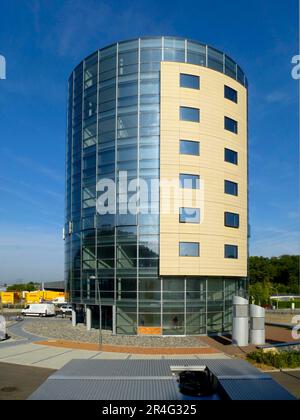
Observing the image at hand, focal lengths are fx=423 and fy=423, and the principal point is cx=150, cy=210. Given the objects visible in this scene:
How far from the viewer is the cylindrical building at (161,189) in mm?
38219

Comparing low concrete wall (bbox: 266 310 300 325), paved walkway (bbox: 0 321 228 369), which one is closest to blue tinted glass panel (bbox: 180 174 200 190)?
paved walkway (bbox: 0 321 228 369)

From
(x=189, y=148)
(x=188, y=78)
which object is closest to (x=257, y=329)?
(x=189, y=148)

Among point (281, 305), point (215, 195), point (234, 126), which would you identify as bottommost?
point (281, 305)

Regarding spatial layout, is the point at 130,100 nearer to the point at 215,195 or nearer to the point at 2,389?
the point at 215,195

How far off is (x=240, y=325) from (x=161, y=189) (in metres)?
13.7

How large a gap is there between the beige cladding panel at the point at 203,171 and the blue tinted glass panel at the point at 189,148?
Result: 1.10 ft

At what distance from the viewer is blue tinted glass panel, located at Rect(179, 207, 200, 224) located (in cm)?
3842

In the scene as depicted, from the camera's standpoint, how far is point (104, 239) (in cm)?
4038

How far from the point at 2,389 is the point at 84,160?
26535 millimetres

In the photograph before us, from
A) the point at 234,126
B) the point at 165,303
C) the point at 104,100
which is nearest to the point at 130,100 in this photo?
the point at 104,100

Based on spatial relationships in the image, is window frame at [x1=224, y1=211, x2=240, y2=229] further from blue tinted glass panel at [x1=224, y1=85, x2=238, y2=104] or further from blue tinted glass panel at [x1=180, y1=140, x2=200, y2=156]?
blue tinted glass panel at [x1=224, y1=85, x2=238, y2=104]

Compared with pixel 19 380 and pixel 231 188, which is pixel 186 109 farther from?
pixel 19 380

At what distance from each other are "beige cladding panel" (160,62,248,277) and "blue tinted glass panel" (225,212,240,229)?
403 millimetres

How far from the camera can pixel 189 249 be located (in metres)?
38.3
